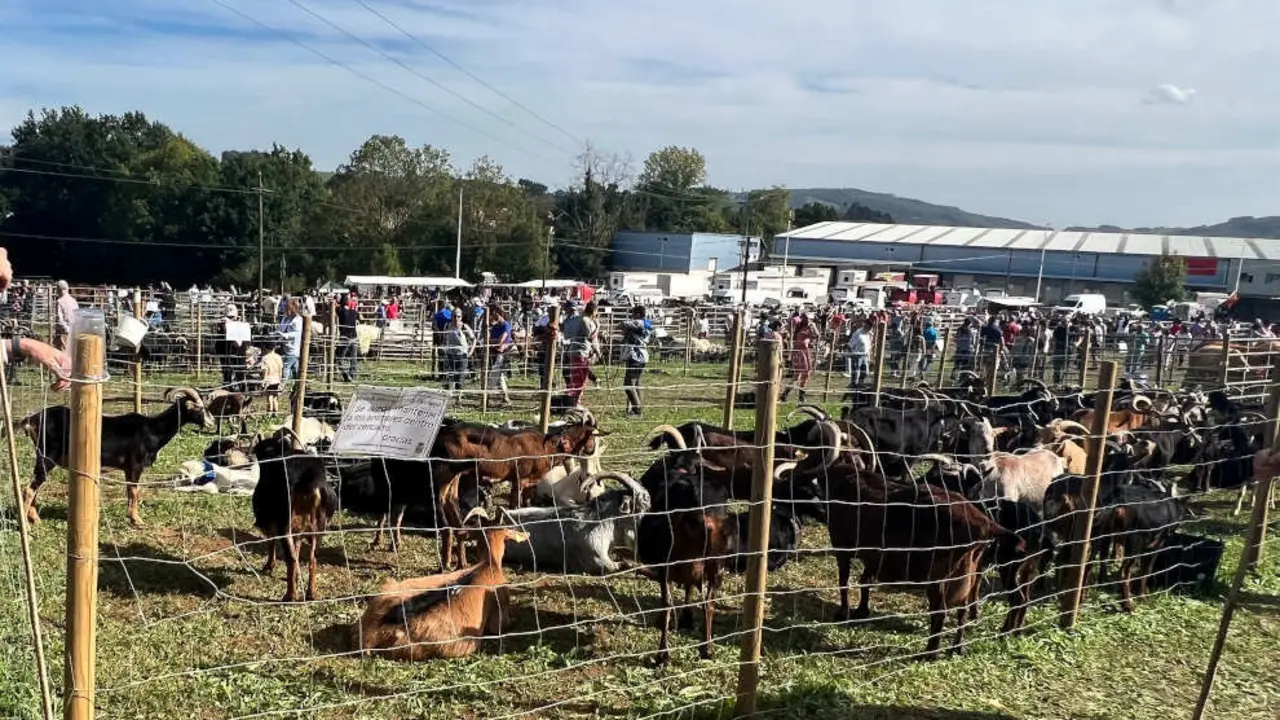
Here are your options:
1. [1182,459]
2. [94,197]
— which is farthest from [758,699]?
[94,197]

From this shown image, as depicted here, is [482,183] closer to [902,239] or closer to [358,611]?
[902,239]

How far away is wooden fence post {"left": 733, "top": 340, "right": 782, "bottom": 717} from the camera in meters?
4.67

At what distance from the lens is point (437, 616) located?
18.8 feet

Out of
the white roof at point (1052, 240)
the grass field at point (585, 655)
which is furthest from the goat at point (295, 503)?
the white roof at point (1052, 240)

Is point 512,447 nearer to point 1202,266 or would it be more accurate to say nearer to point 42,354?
point 42,354

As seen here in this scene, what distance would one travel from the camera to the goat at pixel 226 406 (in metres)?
11.2

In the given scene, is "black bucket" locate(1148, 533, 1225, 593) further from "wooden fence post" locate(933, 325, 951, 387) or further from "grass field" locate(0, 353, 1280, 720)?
"wooden fence post" locate(933, 325, 951, 387)

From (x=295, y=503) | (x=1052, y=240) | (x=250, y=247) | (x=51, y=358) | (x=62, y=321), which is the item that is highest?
(x=1052, y=240)

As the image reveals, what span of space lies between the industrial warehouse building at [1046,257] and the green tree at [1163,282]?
7.64m

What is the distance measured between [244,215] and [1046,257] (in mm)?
56117

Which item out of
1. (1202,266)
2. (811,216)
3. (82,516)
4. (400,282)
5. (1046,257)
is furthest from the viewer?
(811,216)

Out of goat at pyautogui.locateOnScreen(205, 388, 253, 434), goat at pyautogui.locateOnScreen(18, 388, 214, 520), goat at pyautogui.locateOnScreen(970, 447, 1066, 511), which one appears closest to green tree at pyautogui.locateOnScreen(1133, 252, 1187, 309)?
goat at pyautogui.locateOnScreen(970, 447, 1066, 511)

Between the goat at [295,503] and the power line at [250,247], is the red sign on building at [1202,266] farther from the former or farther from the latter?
the goat at [295,503]

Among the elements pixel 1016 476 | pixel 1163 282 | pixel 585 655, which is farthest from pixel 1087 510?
pixel 1163 282
